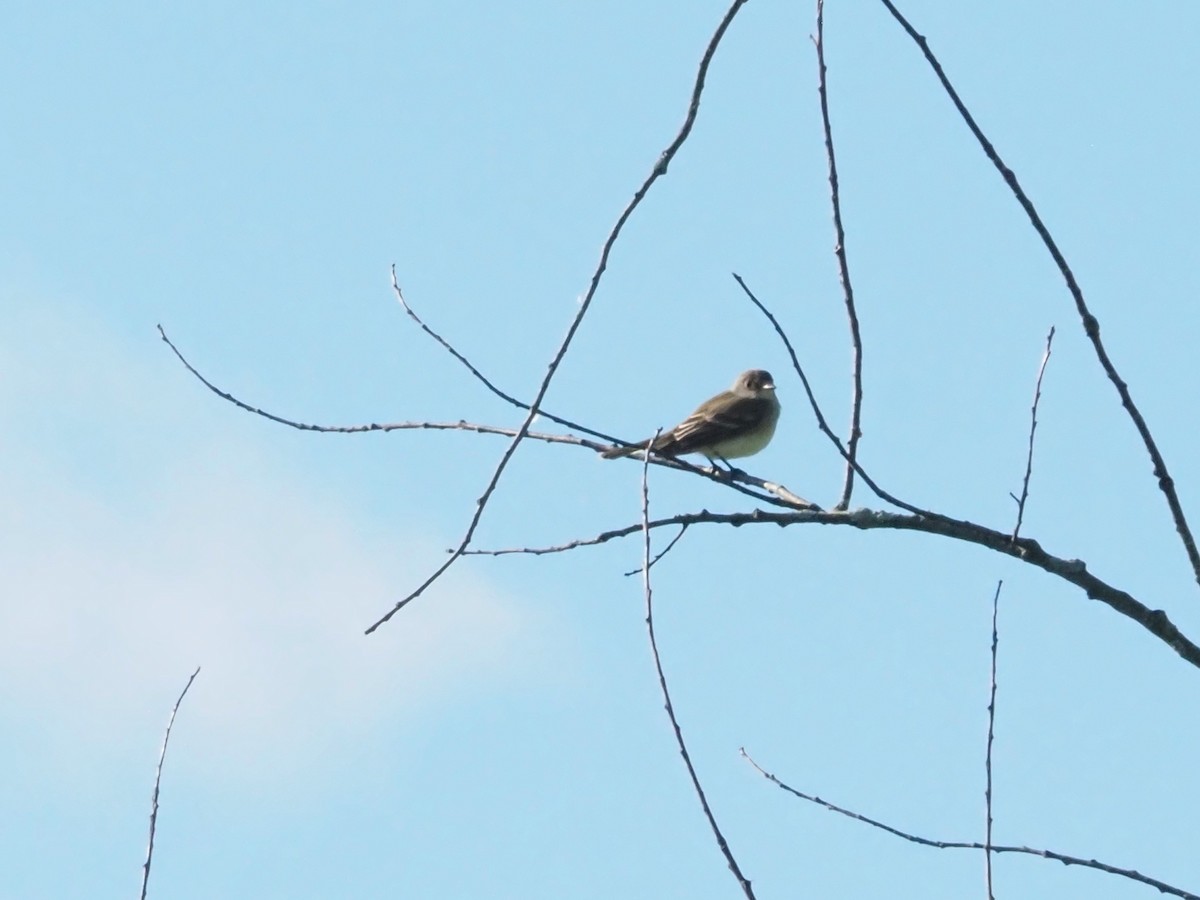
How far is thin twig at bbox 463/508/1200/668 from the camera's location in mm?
4871

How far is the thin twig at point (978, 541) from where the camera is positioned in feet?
16.0

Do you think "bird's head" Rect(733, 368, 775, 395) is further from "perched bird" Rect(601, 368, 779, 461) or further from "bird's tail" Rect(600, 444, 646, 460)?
"bird's tail" Rect(600, 444, 646, 460)

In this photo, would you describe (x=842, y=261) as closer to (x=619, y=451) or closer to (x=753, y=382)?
(x=619, y=451)

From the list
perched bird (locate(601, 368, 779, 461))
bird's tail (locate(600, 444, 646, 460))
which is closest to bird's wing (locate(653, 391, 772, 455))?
perched bird (locate(601, 368, 779, 461))

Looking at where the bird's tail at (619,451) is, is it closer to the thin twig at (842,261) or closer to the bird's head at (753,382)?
the thin twig at (842,261)

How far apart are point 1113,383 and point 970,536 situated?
2.96 feet

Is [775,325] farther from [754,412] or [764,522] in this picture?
[754,412]

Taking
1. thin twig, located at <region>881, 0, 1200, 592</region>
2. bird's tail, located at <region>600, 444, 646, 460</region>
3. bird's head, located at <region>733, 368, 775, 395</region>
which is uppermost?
bird's head, located at <region>733, 368, 775, 395</region>

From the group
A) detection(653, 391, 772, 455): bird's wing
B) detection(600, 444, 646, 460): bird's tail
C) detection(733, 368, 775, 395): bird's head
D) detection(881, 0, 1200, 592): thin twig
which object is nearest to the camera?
detection(881, 0, 1200, 592): thin twig

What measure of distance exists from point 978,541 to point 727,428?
23.1 feet

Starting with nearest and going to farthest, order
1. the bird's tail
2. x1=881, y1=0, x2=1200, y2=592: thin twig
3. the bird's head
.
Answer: x1=881, y1=0, x2=1200, y2=592: thin twig → the bird's tail → the bird's head

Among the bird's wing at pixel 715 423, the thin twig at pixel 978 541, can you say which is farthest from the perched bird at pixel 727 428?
the thin twig at pixel 978 541

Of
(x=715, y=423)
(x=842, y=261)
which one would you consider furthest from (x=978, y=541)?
(x=715, y=423)

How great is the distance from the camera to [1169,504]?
15.1ft
